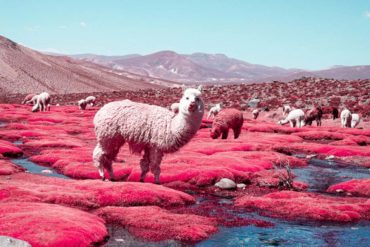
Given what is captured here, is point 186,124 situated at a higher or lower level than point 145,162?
higher

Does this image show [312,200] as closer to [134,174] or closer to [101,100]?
[134,174]

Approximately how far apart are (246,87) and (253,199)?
62.7 meters

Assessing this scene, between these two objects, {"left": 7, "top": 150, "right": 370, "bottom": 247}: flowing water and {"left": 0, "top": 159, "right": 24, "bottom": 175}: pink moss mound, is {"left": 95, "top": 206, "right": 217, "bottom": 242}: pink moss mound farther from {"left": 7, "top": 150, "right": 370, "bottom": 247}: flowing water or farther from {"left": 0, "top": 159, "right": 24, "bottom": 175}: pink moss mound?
{"left": 0, "top": 159, "right": 24, "bottom": 175}: pink moss mound

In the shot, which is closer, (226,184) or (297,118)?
(226,184)

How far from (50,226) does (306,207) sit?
7.05 m

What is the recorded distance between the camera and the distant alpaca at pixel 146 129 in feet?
42.7

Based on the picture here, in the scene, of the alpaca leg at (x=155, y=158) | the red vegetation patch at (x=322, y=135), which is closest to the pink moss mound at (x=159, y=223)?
the alpaca leg at (x=155, y=158)

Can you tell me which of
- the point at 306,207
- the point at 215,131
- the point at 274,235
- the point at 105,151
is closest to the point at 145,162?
the point at 105,151

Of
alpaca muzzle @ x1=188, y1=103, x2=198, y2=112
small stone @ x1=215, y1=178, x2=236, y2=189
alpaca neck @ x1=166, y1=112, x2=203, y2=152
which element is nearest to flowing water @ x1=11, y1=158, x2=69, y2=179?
alpaca neck @ x1=166, y1=112, x2=203, y2=152

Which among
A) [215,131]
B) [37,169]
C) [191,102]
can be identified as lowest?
[37,169]

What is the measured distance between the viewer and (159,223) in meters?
9.61

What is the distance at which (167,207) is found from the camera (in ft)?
38.0

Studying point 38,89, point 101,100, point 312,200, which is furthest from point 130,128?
point 38,89

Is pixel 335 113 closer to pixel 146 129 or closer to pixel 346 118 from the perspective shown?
pixel 346 118
